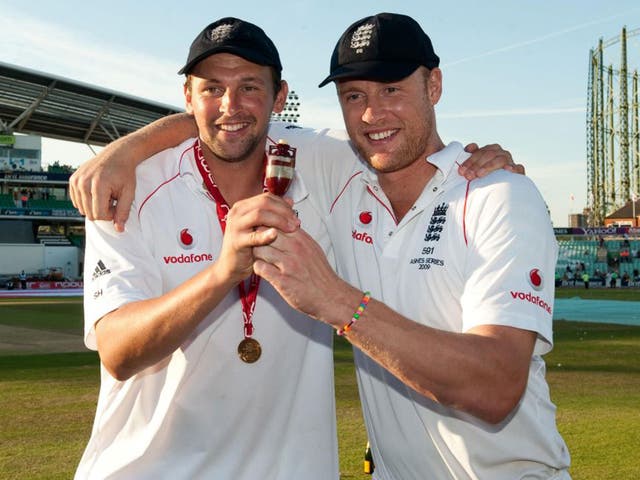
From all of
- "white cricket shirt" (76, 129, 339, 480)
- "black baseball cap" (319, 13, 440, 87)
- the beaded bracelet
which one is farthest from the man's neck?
the beaded bracelet

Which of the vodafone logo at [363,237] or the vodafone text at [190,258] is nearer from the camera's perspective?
the vodafone text at [190,258]

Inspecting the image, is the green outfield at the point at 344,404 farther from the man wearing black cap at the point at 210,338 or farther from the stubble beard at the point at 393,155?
the stubble beard at the point at 393,155

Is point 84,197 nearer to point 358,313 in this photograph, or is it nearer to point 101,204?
point 101,204

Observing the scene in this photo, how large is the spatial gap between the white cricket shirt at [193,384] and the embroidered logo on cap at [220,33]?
51 cm

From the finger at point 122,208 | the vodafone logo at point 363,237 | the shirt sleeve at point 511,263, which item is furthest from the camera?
the vodafone logo at point 363,237

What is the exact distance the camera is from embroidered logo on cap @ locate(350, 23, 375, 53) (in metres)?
A: 2.91

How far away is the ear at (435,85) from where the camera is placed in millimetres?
3146

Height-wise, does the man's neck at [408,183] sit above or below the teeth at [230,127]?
below

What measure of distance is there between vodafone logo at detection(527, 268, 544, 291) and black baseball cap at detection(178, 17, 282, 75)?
132 cm

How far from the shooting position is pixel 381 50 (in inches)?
114

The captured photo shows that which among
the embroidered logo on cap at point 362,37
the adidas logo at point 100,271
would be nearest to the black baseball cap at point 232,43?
the embroidered logo on cap at point 362,37

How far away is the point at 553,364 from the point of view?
12.7 meters

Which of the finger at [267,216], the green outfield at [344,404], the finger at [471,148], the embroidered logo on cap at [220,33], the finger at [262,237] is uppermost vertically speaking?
the embroidered logo on cap at [220,33]

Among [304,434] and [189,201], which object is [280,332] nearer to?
[304,434]
